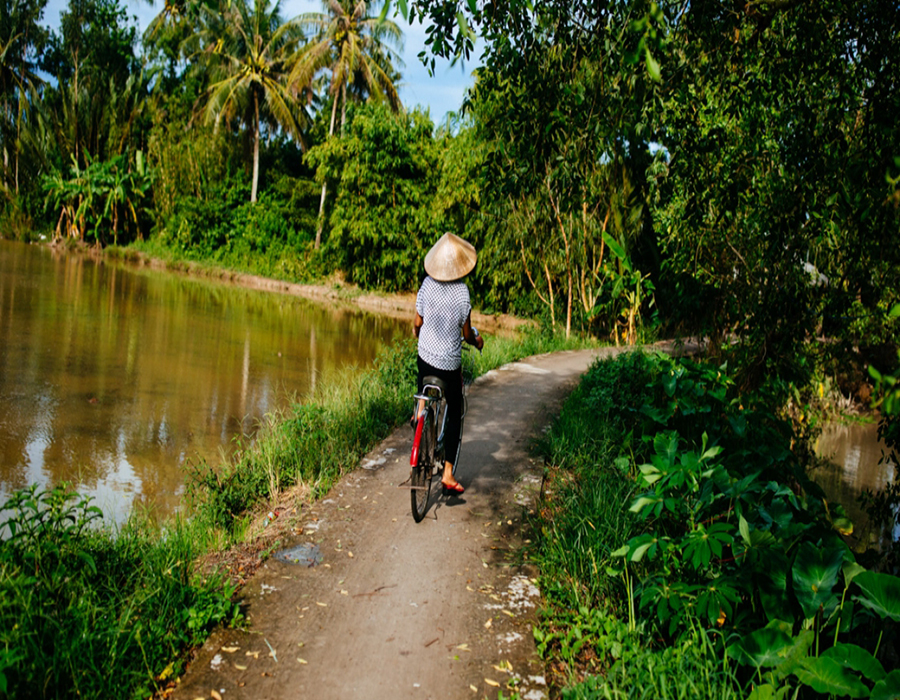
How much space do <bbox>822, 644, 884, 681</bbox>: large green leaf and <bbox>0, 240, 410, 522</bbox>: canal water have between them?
536cm

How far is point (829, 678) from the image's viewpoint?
2643 millimetres

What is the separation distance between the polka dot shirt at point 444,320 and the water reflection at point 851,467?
24.1 ft

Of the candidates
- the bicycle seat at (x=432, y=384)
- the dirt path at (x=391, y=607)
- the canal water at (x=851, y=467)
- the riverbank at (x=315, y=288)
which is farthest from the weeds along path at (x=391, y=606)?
the riverbank at (x=315, y=288)

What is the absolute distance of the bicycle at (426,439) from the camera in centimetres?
477

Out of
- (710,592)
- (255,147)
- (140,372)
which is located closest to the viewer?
(710,592)

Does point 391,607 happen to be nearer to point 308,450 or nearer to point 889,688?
point 889,688

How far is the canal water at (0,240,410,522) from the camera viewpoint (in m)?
7.09

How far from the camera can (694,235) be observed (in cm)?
756

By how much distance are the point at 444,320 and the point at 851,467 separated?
11.3m

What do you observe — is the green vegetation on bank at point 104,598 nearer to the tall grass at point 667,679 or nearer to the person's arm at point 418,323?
the person's arm at point 418,323

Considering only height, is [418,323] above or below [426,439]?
above

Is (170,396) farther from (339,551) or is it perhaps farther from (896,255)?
(896,255)

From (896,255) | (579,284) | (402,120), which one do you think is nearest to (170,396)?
(896,255)

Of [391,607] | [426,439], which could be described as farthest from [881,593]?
[426,439]
